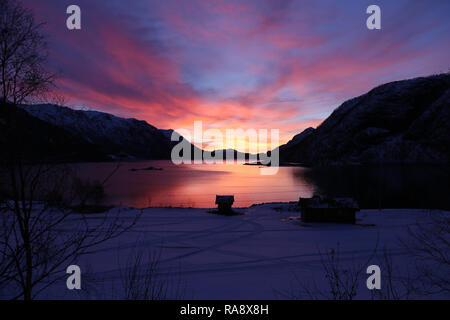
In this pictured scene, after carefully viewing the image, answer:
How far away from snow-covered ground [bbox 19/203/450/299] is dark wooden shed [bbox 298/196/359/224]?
94cm

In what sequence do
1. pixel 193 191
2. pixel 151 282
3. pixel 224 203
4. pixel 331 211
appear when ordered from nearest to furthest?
pixel 151 282
pixel 331 211
pixel 224 203
pixel 193 191

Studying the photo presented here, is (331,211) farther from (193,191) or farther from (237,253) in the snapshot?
(193,191)

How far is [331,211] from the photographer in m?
25.2

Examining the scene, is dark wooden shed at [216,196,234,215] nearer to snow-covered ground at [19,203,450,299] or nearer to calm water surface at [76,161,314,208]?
snow-covered ground at [19,203,450,299]

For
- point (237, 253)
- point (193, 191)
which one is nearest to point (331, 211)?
point (237, 253)

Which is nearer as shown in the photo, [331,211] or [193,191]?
[331,211]

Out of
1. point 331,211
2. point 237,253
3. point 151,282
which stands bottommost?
point 237,253

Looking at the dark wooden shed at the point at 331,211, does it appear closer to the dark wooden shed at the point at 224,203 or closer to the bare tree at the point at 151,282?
the dark wooden shed at the point at 224,203

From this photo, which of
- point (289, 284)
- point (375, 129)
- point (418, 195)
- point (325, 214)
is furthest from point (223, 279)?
point (375, 129)

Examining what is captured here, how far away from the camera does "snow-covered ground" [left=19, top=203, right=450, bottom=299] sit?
10234 mm

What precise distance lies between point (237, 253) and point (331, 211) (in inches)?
563

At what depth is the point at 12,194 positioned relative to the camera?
4.74 metres

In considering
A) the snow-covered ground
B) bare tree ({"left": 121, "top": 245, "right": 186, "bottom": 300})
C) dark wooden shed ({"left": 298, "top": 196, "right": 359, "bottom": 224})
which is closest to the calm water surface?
the snow-covered ground
